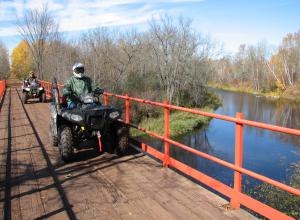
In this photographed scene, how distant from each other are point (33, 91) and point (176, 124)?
30.5ft

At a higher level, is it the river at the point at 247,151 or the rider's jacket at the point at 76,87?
the rider's jacket at the point at 76,87

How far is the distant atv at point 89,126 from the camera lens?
4.91 meters

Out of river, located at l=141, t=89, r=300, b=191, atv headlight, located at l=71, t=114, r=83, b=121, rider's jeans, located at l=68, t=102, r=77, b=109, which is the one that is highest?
rider's jeans, located at l=68, t=102, r=77, b=109

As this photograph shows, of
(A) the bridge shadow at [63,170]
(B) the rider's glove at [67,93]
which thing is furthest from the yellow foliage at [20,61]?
(A) the bridge shadow at [63,170]

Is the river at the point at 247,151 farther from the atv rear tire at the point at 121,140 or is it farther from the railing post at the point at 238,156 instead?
the railing post at the point at 238,156

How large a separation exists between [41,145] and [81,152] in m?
1.16

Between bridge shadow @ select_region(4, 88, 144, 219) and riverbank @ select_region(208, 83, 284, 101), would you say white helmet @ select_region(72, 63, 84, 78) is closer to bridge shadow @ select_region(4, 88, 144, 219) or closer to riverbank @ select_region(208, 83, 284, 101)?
bridge shadow @ select_region(4, 88, 144, 219)

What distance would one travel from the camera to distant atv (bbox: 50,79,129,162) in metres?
4.91

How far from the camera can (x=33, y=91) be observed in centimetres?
1441

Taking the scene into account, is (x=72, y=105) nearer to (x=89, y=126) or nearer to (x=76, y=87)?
(x=76, y=87)

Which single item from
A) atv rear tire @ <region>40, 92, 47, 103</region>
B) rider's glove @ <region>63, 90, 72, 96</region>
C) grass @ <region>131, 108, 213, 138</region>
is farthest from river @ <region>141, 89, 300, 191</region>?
rider's glove @ <region>63, 90, 72, 96</region>

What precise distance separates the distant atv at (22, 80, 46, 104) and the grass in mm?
5169

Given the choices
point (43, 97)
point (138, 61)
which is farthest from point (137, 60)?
point (43, 97)

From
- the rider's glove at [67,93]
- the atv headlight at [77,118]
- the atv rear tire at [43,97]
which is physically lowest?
the atv rear tire at [43,97]
